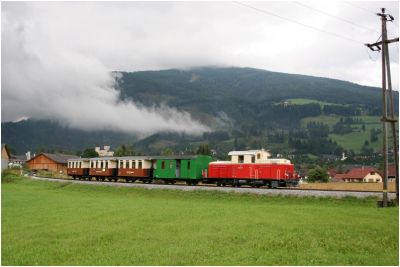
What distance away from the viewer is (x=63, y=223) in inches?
924

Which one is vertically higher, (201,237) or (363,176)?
(201,237)

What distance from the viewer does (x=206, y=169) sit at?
165 ft

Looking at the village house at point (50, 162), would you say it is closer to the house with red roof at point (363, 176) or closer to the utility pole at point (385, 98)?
the house with red roof at point (363, 176)

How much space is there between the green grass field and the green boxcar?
69.7 feet

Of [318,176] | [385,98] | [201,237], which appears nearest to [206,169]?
[385,98]

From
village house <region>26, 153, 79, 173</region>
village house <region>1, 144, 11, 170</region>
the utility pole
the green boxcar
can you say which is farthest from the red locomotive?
village house <region>26, 153, 79, 173</region>

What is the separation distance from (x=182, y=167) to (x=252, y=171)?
9.69 metres

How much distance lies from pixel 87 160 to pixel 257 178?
112ft

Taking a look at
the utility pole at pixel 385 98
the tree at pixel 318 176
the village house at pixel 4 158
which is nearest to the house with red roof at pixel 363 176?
the tree at pixel 318 176

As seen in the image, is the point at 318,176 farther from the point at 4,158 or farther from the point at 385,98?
the point at 385,98

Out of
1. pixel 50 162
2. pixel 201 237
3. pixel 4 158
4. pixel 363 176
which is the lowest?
pixel 363 176

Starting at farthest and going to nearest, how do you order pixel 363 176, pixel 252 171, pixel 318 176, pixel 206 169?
pixel 363 176, pixel 318 176, pixel 206 169, pixel 252 171

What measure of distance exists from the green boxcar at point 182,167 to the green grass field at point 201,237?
836 inches

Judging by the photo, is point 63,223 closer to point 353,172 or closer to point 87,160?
point 87,160
